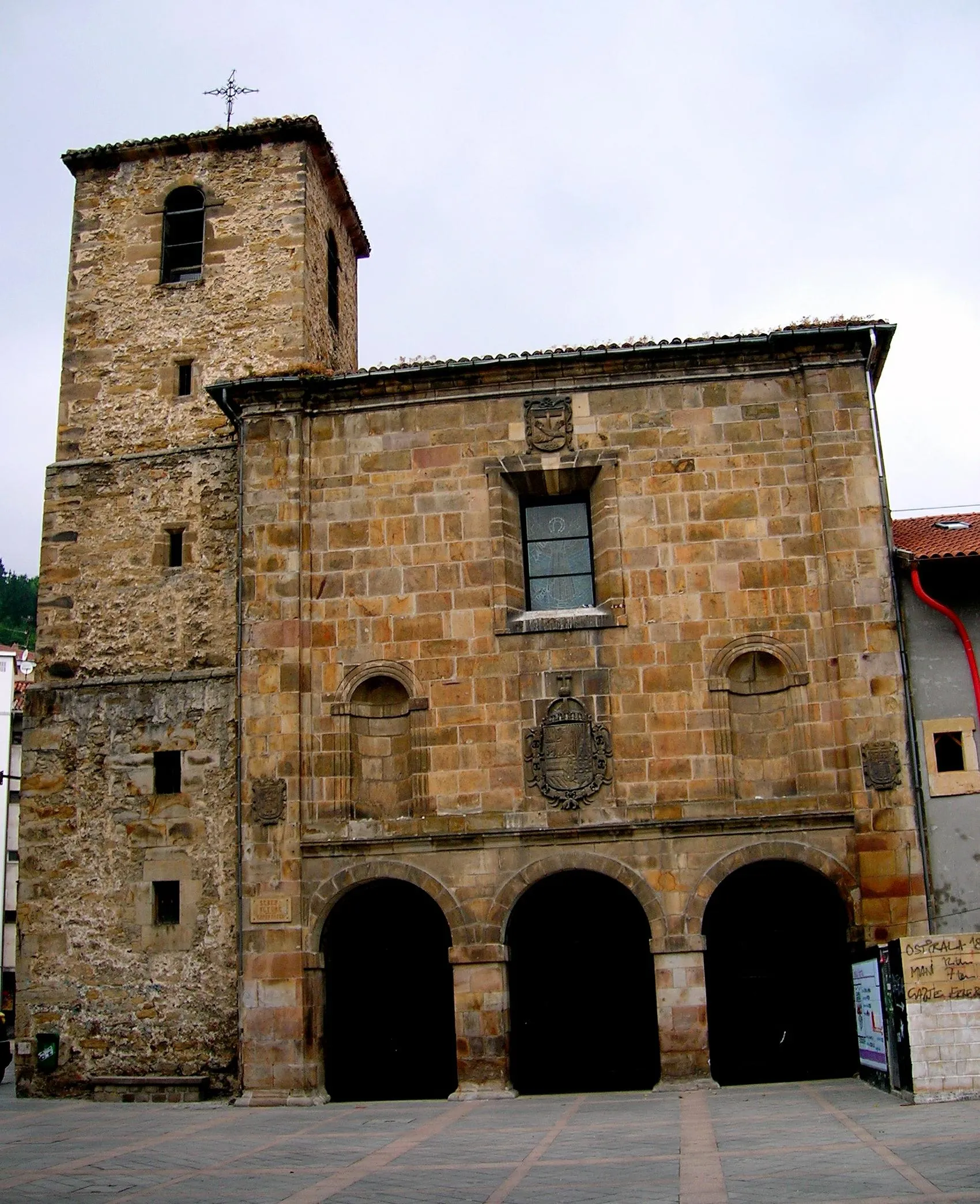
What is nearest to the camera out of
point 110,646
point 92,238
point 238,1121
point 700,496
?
point 238,1121

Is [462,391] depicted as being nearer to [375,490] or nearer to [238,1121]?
[375,490]

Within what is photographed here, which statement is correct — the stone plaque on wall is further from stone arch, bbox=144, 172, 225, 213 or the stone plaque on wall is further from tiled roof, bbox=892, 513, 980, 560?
stone arch, bbox=144, 172, 225, 213

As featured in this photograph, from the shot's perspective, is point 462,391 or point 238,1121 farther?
point 462,391

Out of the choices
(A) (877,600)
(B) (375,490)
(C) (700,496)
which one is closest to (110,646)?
(B) (375,490)

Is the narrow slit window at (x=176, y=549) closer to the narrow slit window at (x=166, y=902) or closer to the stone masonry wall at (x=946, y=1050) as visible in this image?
the narrow slit window at (x=166, y=902)

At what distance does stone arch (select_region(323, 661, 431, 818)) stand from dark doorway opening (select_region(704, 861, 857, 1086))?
436 centimetres

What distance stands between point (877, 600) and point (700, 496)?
2894mm

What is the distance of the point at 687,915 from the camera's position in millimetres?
17281

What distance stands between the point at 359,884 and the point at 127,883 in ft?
12.4

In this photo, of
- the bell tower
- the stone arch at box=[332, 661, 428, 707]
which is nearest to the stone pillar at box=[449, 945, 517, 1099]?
the bell tower

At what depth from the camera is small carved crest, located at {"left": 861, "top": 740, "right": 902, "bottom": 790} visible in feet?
56.9

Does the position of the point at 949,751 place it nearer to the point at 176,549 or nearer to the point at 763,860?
the point at 763,860

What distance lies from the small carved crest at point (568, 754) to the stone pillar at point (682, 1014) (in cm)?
235

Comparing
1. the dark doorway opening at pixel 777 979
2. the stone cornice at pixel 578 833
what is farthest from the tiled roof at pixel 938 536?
the dark doorway opening at pixel 777 979
